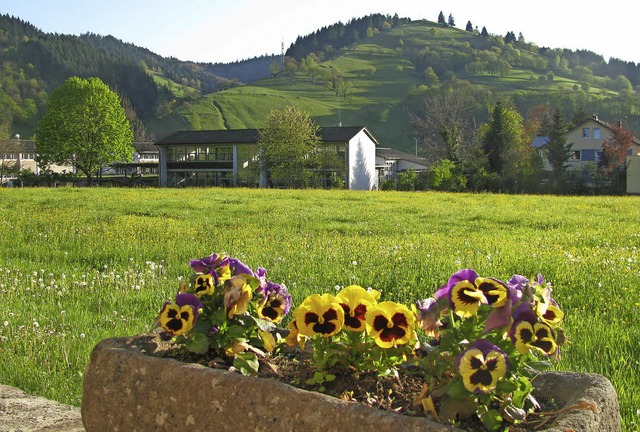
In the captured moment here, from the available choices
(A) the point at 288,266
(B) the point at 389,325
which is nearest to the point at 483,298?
(B) the point at 389,325

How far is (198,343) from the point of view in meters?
2.72

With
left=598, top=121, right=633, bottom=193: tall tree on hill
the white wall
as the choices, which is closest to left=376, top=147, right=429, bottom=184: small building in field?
the white wall

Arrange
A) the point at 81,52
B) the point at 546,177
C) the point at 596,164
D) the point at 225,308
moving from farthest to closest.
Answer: the point at 81,52 < the point at 596,164 < the point at 546,177 < the point at 225,308

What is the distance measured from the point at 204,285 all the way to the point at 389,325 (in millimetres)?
932

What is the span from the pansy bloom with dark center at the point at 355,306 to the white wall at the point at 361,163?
66.1 metres

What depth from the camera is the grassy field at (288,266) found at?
15.7 ft

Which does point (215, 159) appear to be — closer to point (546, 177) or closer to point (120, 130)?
point (120, 130)

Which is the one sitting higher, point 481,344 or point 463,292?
point 463,292

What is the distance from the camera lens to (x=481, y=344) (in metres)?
2.15

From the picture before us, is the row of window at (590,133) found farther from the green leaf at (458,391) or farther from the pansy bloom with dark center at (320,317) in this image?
the green leaf at (458,391)

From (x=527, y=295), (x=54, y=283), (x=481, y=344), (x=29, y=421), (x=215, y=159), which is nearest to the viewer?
(x=481, y=344)

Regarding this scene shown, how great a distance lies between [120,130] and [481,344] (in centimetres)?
6758

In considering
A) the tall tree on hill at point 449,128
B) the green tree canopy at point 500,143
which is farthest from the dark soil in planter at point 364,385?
the green tree canopy at point 500,143

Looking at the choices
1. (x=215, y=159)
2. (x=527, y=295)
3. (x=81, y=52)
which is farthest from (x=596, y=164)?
(x=81, y=52)
